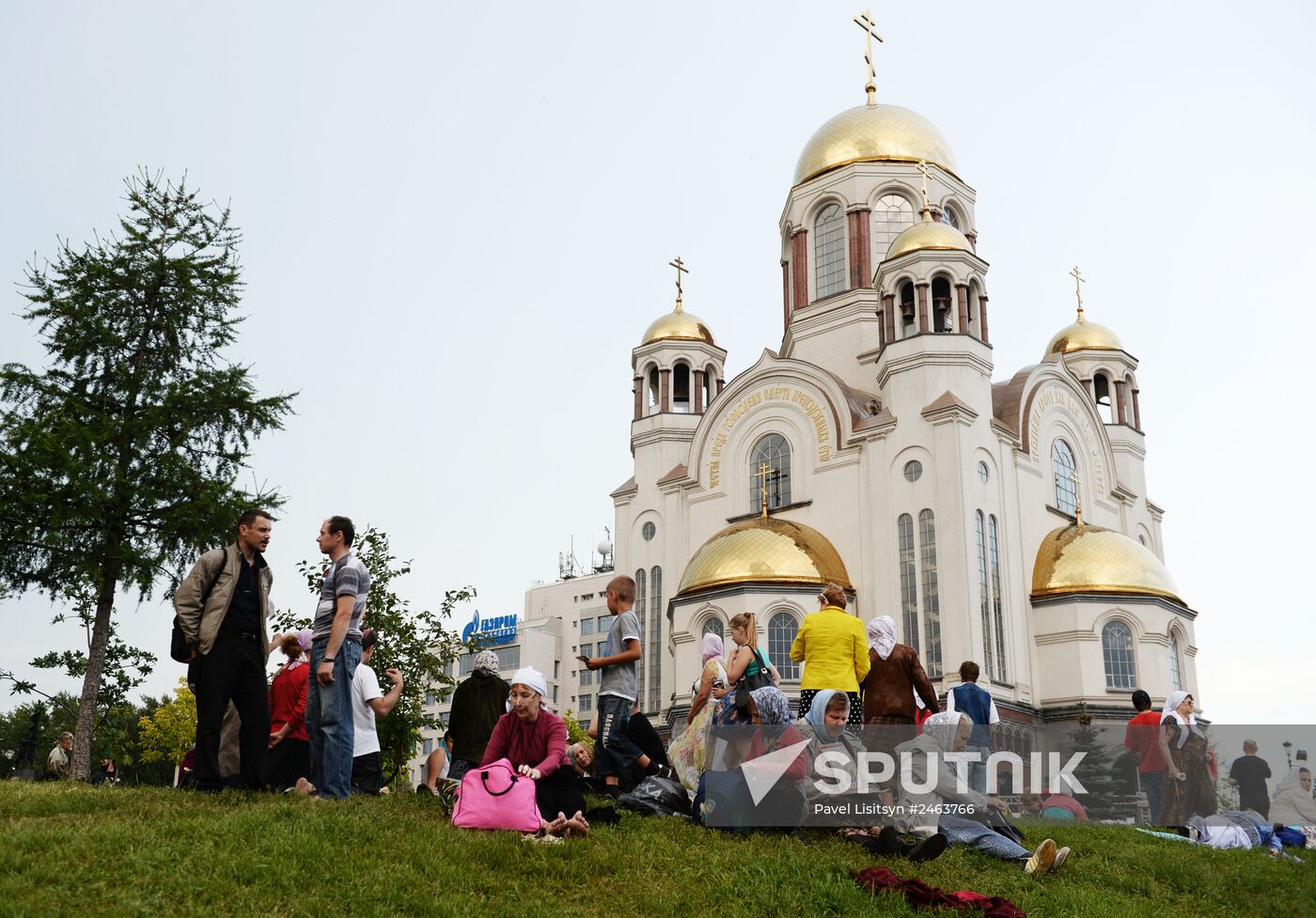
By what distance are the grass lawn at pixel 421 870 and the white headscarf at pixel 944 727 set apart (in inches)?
38.0

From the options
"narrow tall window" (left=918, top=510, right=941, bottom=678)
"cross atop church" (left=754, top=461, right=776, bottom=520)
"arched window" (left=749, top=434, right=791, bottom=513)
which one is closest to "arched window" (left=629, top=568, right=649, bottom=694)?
"arched window" (left=749, top=434, right=791, bottom=513)

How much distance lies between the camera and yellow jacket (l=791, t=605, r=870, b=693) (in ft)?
34.5

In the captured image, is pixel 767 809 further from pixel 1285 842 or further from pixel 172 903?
pixel 1285 842

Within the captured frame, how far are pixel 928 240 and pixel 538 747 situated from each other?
25.9 m

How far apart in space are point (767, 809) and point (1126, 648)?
22.6 meters

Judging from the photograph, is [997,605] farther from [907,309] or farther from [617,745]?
[617,745]

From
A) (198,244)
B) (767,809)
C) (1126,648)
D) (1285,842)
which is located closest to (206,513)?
(198,244)

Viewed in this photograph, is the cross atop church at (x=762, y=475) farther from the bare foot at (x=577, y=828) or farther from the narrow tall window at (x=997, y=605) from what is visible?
the bare foot at (x=577, y=828)

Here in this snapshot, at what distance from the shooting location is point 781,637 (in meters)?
29.8

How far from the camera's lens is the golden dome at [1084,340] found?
38125 mm

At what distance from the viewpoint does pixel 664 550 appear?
116 ft

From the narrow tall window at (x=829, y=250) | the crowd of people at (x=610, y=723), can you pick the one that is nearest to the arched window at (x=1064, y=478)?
the narrow tall window at (x=829, y=250)

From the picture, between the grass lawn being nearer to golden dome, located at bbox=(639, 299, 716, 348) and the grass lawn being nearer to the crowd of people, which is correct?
the crowd of people

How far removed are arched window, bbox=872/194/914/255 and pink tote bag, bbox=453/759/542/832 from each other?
30597mm
